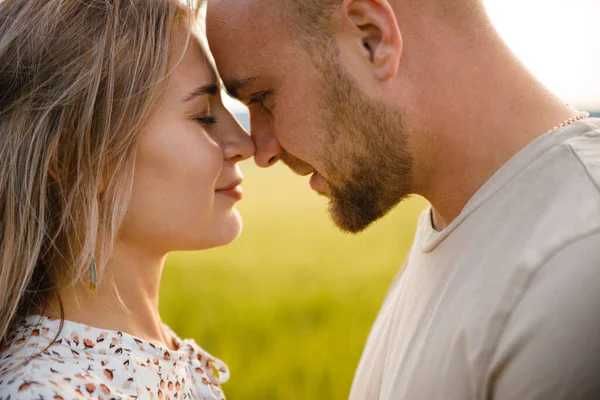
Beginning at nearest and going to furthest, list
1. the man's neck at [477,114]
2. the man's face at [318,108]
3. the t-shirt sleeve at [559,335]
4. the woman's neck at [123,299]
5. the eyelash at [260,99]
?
the t-shirt sleeve at [559,335]
the man's neck at [477,114]
the woman's neck at [123,299]
the man's face at [318,108]
the eyelash at [260,99]

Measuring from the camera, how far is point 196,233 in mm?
1771

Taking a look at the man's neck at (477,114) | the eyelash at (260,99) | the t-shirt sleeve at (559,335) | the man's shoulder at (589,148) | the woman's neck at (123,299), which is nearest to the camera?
the t-shirt sleeve at (559,335)

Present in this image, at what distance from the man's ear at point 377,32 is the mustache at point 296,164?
1.20ft

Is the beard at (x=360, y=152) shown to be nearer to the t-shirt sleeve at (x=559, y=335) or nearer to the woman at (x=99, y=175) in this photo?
the woman at (x=99, y=175)

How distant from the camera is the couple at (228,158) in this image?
1448 mm

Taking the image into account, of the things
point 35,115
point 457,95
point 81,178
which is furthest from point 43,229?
point 457,95

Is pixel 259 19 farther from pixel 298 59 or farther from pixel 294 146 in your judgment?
pixel 294 146

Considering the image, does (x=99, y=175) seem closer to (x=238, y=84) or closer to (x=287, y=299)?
(x=238, y=84)

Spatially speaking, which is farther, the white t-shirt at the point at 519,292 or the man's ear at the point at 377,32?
the man's ear at the point at 377,32

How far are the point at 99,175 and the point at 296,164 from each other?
1.84ft

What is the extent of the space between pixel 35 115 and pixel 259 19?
570 millimetres

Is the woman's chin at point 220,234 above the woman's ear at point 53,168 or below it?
A: below

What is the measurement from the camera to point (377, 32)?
1.69 meters

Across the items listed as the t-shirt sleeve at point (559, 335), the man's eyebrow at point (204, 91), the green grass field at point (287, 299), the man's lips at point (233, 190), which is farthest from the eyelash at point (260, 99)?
the green grass field at point (287, 299)
